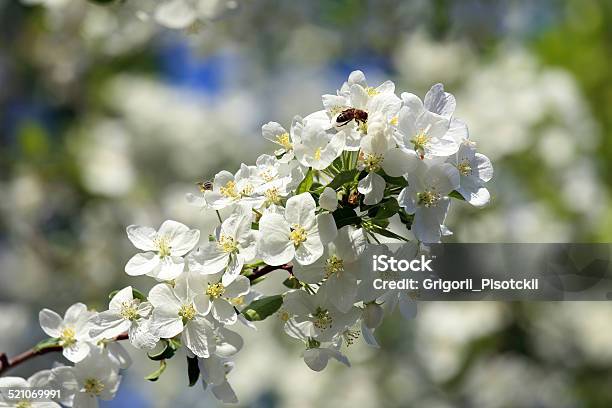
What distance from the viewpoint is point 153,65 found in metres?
8.87

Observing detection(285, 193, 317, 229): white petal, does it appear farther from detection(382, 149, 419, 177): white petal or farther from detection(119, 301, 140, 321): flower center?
detection(119, 301, 140, 321): flower center

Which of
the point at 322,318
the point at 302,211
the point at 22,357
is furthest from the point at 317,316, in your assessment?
the point at 22,357

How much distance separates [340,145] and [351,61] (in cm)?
418

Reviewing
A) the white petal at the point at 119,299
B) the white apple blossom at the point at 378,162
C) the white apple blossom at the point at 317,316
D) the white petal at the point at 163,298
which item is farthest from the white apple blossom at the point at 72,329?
the white apple blossom at the point at 378,162

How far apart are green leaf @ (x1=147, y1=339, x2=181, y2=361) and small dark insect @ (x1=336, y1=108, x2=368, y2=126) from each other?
0.53 m

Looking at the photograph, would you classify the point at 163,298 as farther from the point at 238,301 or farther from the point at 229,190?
the point at 229,190

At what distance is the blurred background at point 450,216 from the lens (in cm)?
482

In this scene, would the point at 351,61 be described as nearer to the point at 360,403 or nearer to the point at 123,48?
the point at 123,48

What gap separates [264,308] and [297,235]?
0.21 metres

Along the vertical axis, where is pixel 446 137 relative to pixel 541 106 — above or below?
below

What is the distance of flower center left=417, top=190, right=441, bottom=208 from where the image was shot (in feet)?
5.27

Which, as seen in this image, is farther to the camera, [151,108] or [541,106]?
[151,108]

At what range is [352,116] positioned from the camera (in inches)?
64.2

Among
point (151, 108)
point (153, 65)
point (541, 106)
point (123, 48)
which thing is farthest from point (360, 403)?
point (153, 65)
